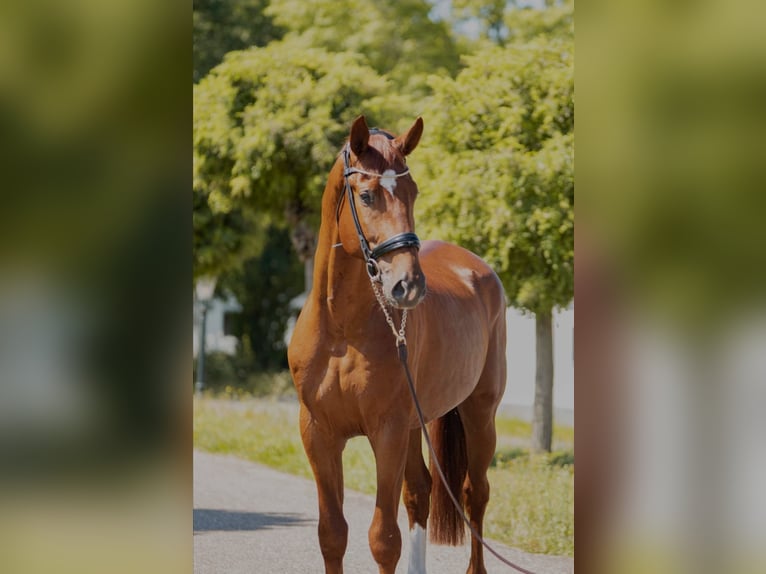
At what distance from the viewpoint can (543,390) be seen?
12078mm

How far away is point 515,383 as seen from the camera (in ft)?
64.2

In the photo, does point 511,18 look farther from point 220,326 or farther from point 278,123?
point 220,326

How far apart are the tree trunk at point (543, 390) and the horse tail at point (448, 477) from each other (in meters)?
5.84

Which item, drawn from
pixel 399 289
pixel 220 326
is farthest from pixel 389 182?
pixel 220 326

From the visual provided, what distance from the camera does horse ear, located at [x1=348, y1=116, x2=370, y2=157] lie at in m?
4.22

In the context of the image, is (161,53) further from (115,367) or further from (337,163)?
(337,163)

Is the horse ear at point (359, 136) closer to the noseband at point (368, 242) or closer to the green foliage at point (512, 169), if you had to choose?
the noseband at point (368, 242)

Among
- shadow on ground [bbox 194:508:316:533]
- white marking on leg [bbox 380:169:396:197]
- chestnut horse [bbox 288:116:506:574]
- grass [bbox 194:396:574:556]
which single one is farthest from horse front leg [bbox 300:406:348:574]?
shadow on ground [bbox 194:508:316:533]

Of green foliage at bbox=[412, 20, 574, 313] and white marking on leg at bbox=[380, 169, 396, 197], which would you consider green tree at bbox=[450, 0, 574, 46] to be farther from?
white marking on leg at bbox=[380, 169, 396, 197]

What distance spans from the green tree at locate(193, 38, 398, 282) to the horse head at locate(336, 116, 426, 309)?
1033 centimetres

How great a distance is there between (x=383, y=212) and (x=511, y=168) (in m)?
6.28

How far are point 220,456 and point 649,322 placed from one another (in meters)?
11.2

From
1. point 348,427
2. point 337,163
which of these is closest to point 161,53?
point 337,163

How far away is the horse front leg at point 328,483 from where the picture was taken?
4656mm
